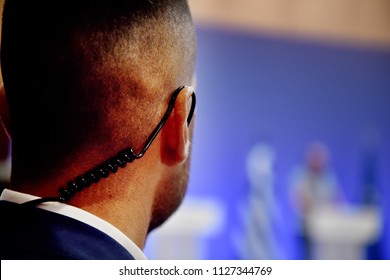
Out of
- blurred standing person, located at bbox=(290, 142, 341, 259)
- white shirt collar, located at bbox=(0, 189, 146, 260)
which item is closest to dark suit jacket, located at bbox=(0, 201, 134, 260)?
white shirt collar, located at bbox=(0, 189, 146, 260)

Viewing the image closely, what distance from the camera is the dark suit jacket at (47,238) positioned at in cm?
72

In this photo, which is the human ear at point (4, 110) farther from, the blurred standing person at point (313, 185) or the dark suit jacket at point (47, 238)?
→ the blurred standing person at point (313, 185)

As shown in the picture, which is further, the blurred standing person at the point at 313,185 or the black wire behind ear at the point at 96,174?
the blurred standing person at the point at 313,185

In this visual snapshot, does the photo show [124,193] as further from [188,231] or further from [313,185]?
[313,185]

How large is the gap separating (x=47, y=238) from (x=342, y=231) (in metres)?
2.45

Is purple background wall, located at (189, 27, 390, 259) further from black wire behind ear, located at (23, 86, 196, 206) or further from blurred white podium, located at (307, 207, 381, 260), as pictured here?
black wire behind ear, located at (23, 86, 196, 206)

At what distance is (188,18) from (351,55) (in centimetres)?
248

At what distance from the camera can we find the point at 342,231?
296 centimetres

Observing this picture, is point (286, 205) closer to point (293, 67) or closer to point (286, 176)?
point (286, 176)

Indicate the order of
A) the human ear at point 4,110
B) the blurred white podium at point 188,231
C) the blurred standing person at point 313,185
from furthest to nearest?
the blurred standing person at point 313,185 → the blurred white podium at point 188,231 → the human ear at point 4,110

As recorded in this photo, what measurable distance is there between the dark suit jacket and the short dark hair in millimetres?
69

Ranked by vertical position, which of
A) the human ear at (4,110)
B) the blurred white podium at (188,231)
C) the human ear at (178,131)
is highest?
the blurred white podium at (188,231)

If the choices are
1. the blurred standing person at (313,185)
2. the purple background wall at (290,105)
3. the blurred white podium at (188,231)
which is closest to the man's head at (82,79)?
the blurred white podium at (188,231)

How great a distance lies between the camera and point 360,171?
3.12 meters
